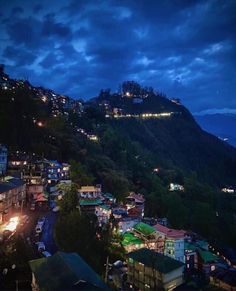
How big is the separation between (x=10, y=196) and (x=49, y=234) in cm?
750

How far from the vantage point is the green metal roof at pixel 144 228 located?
38656mm

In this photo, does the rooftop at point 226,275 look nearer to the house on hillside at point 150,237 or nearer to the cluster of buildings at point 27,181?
the house on hillside at point 150,237

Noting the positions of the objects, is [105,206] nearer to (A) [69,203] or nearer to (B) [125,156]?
(A) [69,203]

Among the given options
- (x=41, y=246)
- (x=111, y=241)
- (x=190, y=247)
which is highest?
(x=41, y=246)

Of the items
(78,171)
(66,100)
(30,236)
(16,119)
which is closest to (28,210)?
(30,236)

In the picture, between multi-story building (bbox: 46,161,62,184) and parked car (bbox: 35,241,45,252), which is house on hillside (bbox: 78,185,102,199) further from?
parked car (bbox: 35,241,45,252)

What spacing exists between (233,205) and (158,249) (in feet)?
187

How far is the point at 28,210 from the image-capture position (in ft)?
132

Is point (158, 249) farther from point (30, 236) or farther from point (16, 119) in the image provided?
point (16, 119)

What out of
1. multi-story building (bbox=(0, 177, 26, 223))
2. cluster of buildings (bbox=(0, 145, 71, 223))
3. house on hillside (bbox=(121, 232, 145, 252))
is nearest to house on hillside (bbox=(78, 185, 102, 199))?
cluster of buildings (bbox=(0, 145, 71, 223))

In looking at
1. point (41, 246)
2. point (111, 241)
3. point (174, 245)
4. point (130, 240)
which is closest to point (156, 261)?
point (111, 241)

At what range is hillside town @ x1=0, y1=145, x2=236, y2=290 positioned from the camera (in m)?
21.5

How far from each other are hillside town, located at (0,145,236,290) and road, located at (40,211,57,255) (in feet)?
0.17

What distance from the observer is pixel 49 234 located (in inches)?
1254
